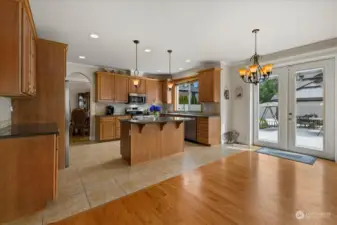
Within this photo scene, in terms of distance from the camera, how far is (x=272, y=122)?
5094 millimetres

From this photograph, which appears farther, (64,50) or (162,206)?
(64,50)

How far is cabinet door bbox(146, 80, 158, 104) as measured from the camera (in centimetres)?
734

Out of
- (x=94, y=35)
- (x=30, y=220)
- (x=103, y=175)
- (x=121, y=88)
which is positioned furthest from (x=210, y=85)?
(x=30, y=220)

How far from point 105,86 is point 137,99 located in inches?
52.0

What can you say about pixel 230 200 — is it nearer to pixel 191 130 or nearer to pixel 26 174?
pixel 26 174

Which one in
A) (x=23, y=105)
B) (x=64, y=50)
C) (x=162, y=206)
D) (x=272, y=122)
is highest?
(x=64, y=50)

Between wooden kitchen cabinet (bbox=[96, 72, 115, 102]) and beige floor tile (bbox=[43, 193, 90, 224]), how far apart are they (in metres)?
4.29

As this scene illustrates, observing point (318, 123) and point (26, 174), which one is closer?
point (26, 174)

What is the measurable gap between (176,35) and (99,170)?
3.11m

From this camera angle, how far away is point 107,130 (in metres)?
6.04

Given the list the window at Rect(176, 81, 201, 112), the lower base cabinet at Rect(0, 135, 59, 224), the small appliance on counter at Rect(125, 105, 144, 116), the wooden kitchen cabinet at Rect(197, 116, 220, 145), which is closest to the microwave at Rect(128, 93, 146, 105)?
the small appliance on counter at Rect(125, 105, 144, 116)

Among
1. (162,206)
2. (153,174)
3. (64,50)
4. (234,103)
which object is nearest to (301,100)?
(234,103)

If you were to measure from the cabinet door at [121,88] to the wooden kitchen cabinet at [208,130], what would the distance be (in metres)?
2.99

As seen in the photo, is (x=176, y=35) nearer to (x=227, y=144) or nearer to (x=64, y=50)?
(x=64, y=50)
